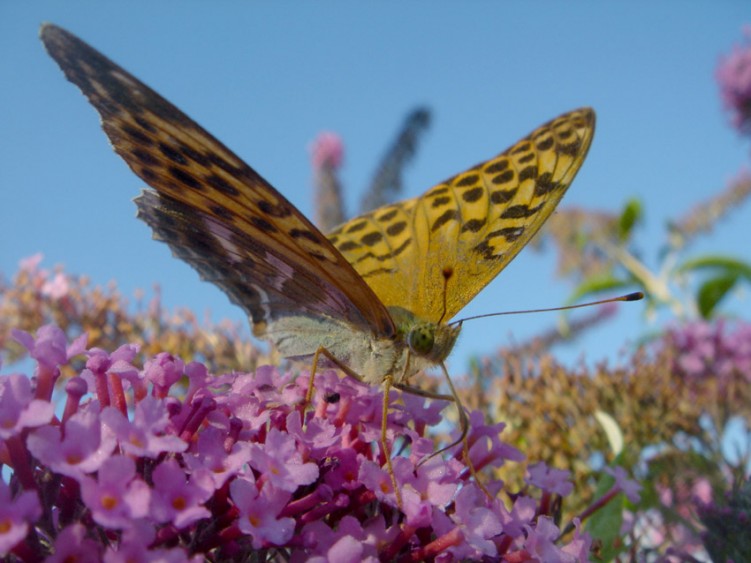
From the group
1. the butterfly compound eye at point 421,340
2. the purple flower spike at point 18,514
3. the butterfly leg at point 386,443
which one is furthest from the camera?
the butterfly compound eye at point 421,340

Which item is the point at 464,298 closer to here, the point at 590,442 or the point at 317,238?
the point at 317,238

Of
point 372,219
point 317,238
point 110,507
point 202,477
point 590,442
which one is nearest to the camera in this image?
point 110,507

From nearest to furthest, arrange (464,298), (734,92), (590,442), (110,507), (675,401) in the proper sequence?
(110,507) < (464,298) < (590,442) < (675,401) < (734,92)

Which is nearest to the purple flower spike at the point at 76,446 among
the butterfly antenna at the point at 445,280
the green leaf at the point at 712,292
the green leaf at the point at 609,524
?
the butterfly antenna at the point at 445,280

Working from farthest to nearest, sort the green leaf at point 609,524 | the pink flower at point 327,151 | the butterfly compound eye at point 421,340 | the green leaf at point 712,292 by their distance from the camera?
the pink flower at point 327,151 → the green leaf at point 712,292 → the green leaf at point 609,524 → the butterfly compound eye at point 421,340

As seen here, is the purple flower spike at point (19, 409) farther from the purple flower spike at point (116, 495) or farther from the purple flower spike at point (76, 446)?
the purple flower spike at point (116, 495)

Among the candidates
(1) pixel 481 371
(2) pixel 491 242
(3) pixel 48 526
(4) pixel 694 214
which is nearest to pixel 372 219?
(2) pixel 491 242

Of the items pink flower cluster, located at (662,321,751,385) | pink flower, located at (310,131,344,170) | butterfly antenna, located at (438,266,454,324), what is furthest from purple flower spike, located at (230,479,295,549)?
pink flower, located at (310,131,344,170)
